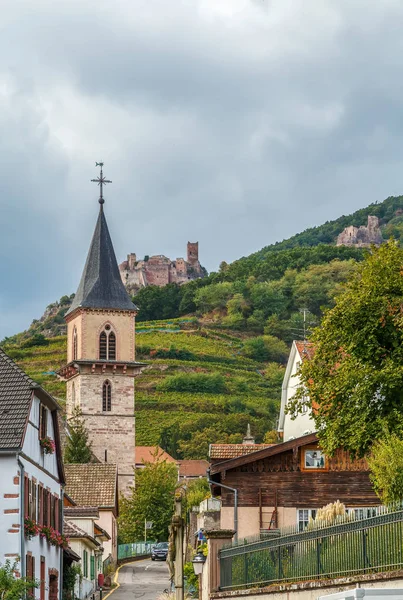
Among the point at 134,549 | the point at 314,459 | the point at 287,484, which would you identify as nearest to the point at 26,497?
the point at 287,484

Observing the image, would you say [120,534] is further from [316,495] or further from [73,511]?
[316,495]

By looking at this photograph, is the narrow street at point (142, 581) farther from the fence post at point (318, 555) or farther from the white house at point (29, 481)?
the fence post at point (318, 555)

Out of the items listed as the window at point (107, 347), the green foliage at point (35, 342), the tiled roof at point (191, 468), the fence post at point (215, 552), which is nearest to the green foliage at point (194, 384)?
the green foliage at point (35, 342)

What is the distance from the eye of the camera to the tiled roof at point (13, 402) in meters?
31.4

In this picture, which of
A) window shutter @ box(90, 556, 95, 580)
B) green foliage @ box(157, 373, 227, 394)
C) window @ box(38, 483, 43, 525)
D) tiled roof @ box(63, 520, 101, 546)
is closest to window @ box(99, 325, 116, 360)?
window shutter @ box(90, 556, 95, 580)

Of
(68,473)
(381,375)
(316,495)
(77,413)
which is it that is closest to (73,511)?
(68,473)

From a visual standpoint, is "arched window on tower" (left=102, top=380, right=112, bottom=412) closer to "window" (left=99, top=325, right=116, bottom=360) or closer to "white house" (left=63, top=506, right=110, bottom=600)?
"window" (left=99, top=325, right=116, bottom=360)

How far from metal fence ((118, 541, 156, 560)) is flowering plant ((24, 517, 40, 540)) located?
4314cm

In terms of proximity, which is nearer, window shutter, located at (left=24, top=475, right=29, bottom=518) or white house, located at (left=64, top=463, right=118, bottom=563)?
window shutter, located at (left=24, top=475, right=29, bottom=518)

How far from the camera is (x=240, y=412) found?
16938cm

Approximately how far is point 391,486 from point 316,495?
13291mm

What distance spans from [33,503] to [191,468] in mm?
118842

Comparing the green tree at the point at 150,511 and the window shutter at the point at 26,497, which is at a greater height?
the green tree at the point at 150,511

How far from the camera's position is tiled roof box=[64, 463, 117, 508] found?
58.7 metres
